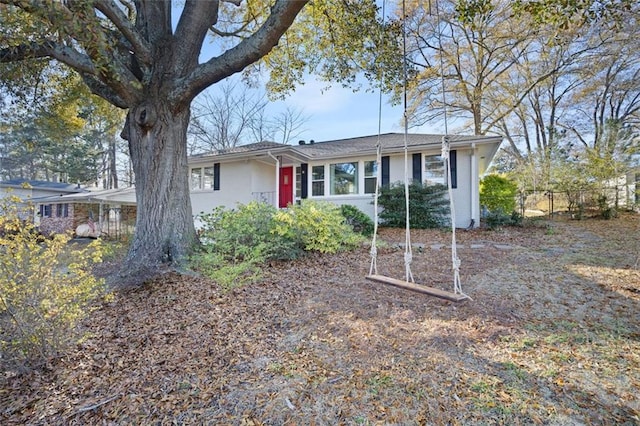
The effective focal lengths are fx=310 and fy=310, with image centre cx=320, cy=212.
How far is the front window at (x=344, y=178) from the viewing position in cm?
1118

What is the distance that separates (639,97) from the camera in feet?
56.7

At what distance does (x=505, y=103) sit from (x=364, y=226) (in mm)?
13210

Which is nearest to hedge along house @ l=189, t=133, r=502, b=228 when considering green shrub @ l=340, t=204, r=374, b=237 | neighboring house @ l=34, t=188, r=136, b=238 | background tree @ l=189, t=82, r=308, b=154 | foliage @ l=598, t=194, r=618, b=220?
green shrub @ l=340, t=204, r=374, b=237

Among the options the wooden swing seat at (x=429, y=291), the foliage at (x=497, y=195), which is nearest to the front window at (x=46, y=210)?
the wooden swing seat at (x=429, y=291)

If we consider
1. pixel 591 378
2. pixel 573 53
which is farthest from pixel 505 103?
pixel 591 378

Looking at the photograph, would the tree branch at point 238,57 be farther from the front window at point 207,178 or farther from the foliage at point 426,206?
the front window at point 207,178

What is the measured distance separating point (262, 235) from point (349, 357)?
3532 mm

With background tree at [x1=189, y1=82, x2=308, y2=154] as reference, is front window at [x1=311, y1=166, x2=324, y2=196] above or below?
below

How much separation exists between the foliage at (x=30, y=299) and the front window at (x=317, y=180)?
9356 mm

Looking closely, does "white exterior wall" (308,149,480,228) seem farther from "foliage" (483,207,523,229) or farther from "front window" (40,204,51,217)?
"front window" (40,204,51,217)

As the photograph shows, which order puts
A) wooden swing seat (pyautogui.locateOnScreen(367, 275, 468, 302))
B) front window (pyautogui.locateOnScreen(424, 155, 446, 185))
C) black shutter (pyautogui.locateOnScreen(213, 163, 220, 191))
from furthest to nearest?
black shutter (pyautogui.locateOnScreen(213, 163, 220, 191)) → front window (pyautogui.locateOnScreen(424, 155, 446, 185)) → wooden swing seat (pyautogui.locateOnScreen(367, 275, 468, 302))

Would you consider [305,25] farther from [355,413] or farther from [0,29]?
[355,413]

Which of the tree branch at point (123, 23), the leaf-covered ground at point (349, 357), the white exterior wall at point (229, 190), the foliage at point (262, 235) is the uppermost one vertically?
the tree branch at point (123, 23)

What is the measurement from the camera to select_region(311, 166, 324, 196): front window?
38.4 feet
